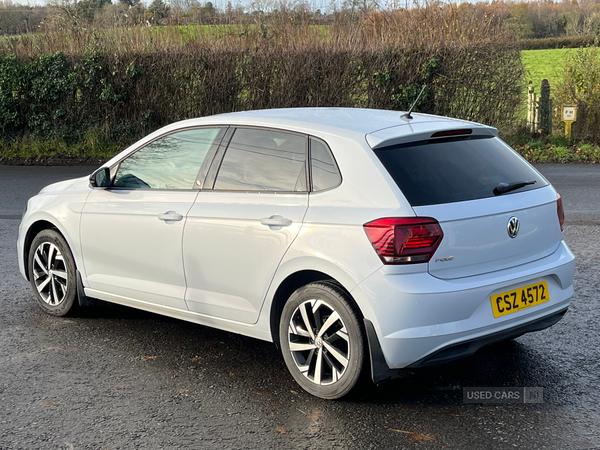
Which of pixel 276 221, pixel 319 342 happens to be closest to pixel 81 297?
pixel 276 221

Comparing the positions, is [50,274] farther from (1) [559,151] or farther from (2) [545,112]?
(2) [545,112]

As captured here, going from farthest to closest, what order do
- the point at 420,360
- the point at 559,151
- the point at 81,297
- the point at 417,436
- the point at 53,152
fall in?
the point at 53,152 → the point at 559,151 → the point at 81,297 → the point at 420,360 → the point at 417,436

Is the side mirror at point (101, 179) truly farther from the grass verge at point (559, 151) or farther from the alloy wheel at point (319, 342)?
the grass verge at point (559, 151)

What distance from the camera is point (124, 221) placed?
5.52m

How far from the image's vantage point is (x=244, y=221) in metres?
4.70

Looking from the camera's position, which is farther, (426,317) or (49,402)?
(49,402)

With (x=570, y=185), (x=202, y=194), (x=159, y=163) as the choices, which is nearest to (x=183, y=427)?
(x=202, y=194)

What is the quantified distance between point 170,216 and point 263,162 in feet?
2.76

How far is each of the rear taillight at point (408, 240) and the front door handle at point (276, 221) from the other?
0.69 metres

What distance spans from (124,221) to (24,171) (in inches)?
458

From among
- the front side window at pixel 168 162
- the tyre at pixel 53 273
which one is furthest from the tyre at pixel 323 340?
the tyre at pixel 53 273

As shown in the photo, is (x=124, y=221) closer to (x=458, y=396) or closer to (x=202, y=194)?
(x=202, y=194)

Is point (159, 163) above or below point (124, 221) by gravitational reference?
above

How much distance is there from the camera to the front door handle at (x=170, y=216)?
5117 mm
